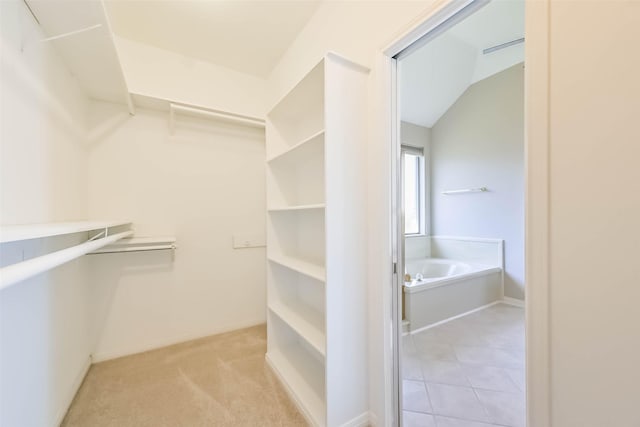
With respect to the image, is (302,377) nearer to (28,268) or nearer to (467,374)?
(467,374)

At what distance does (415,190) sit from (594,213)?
118 inches

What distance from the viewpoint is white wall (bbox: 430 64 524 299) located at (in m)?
2.78

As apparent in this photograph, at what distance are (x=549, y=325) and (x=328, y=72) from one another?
4.54 ft

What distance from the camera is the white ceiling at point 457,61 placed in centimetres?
203

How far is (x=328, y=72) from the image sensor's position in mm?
1278

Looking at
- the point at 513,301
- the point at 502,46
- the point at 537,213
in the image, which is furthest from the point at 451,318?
the point at 502,46

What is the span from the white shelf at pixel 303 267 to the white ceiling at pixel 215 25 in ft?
6.24

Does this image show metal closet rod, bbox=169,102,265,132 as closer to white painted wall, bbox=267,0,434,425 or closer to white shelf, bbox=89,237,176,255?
white shelf, bbox=89,237,176,255

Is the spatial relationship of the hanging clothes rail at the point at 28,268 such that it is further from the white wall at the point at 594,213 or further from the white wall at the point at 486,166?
the white wall at the point at 486,166

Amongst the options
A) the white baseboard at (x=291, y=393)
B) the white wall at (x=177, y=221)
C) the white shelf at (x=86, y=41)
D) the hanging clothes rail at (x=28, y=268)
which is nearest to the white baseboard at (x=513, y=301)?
the white baseboard at (x=291, y=393)

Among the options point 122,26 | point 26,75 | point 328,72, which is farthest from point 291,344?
point 122,26

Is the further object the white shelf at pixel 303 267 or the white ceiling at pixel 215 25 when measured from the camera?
the white ceiling at pixel 215 25

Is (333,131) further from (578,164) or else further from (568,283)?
(568,283)

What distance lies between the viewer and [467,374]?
177cm
